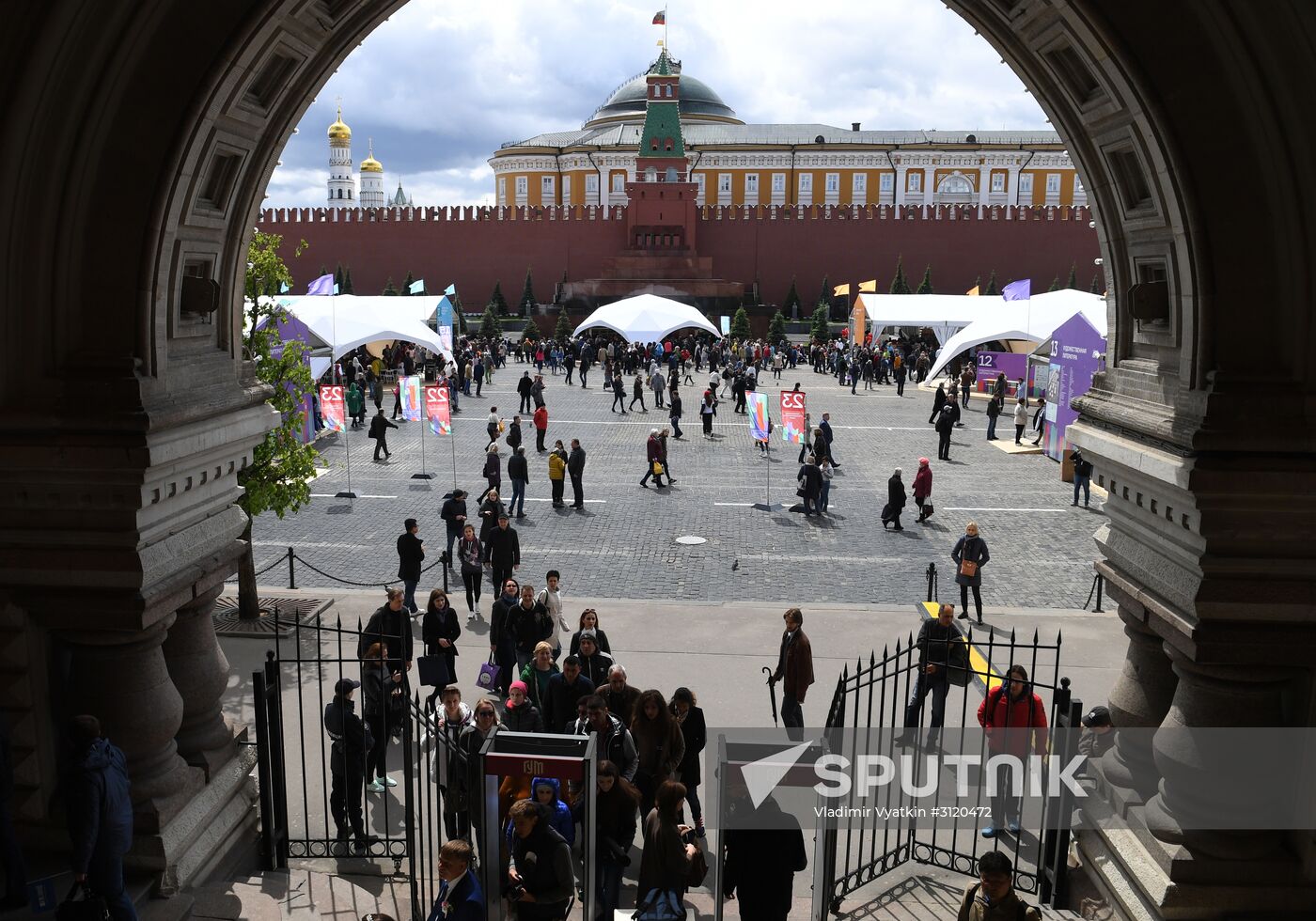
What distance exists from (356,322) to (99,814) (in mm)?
22258

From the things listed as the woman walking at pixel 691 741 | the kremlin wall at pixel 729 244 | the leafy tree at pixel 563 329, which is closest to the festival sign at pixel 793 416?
Answer: the woman walking at pixel 691 741

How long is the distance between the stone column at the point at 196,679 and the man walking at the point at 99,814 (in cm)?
97

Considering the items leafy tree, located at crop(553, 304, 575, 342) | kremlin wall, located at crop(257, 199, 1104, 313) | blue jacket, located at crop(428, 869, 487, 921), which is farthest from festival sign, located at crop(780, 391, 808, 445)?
kremlin wall, located at crop(257, 199, 1104, 313)

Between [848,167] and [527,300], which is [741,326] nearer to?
[527,300]

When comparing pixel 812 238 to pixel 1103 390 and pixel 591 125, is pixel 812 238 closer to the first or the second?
pixel 591 125

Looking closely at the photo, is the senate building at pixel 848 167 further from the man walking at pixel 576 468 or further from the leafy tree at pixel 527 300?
the man walking at pixel 576 468

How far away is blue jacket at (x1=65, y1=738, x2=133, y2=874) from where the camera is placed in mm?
4832

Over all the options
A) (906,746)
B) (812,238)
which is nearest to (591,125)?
(812,238)

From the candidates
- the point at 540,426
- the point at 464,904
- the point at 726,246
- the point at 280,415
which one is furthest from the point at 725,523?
the point at 726,246

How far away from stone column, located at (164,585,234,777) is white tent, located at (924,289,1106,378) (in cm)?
2340

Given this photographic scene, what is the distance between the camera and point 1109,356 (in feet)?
19.6

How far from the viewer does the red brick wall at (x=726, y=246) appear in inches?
2281

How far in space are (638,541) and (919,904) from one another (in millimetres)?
9197

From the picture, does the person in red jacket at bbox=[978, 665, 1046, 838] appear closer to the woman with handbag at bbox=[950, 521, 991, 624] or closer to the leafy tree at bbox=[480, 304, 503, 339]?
the woman with handbag at bbox=[950, 521, 991, 624]
